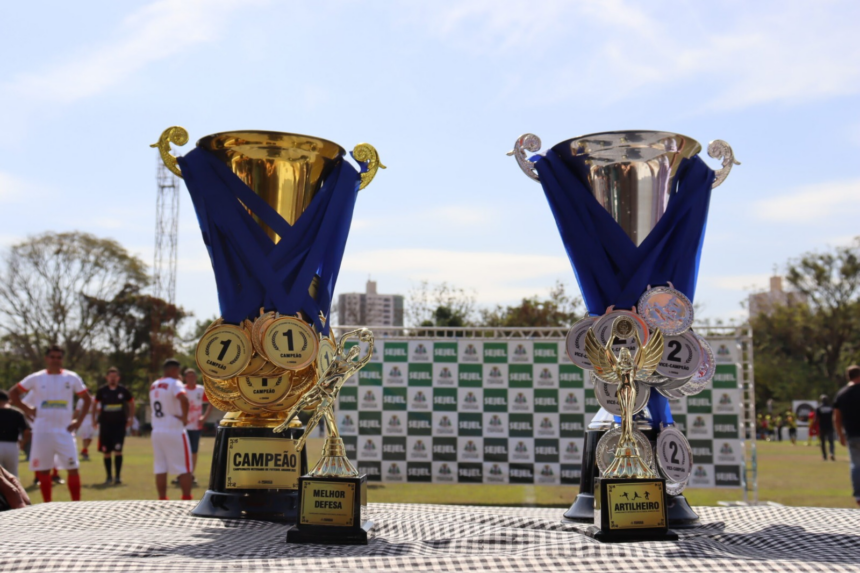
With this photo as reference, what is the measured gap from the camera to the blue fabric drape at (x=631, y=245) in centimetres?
317

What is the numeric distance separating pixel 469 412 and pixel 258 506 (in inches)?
213

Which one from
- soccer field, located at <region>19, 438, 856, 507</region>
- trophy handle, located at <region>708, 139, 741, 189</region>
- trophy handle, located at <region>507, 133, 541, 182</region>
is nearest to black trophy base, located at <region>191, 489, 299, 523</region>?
trophy handle, located at <region>507, 133, 541, 182</region>

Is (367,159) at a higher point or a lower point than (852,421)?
higher

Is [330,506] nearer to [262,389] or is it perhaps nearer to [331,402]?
[331,402]

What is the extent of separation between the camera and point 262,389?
321 centimetres

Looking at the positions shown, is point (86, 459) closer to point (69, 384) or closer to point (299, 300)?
point (69, 384)

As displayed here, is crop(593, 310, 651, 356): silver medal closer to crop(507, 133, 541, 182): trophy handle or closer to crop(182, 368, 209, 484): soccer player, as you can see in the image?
crop(507, 133, 541, 182): trophy handle

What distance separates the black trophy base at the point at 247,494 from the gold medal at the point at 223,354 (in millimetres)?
285

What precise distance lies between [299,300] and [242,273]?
0.26m

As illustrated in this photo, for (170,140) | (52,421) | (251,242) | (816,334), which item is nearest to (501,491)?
(52,421)

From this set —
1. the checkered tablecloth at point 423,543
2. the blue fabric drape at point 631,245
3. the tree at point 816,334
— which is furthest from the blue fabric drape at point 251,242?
the tree at point 816,334

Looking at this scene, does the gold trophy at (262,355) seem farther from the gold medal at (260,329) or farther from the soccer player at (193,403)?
the soccer player at (193,403)

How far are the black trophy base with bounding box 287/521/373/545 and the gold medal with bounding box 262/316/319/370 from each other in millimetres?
813

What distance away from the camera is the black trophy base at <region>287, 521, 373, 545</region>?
2.39 meters
